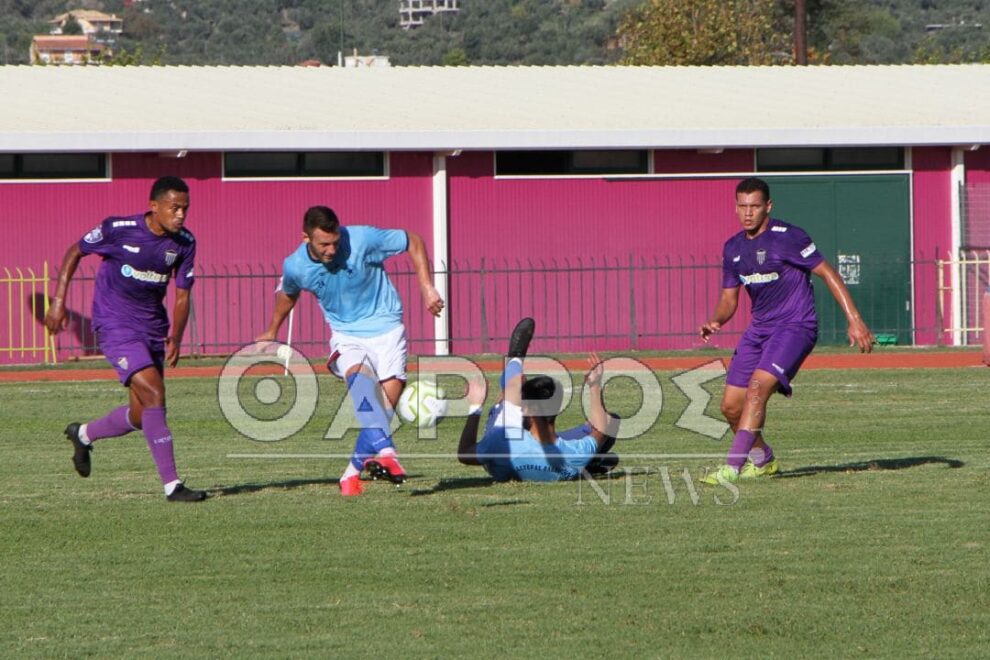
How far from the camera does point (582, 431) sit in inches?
473

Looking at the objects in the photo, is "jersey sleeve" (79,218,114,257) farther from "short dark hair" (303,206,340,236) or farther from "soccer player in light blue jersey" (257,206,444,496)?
"short dark hair" (303,206,340,236)

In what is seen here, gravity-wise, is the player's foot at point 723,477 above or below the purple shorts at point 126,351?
below

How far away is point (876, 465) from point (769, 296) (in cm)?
181

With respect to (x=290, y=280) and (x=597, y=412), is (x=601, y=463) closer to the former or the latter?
(x=597, y=412)

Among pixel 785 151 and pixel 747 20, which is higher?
pixel 747 20

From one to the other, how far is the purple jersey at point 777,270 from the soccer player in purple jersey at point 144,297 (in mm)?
3712

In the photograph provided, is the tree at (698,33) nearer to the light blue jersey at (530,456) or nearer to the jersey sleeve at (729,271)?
the jersey sleeve at (729,271)

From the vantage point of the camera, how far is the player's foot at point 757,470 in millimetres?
12133

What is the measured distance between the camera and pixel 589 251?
28953mm

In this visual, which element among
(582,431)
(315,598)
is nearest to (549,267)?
(582,431)

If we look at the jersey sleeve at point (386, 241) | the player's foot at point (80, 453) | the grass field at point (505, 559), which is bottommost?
the grass field at point (505, 559)

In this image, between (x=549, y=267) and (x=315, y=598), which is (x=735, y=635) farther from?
(x=549, y=267)

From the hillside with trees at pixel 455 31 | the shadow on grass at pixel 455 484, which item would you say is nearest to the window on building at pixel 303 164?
the shadow on grass at pixel 455 484

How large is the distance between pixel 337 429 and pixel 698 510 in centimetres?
505
